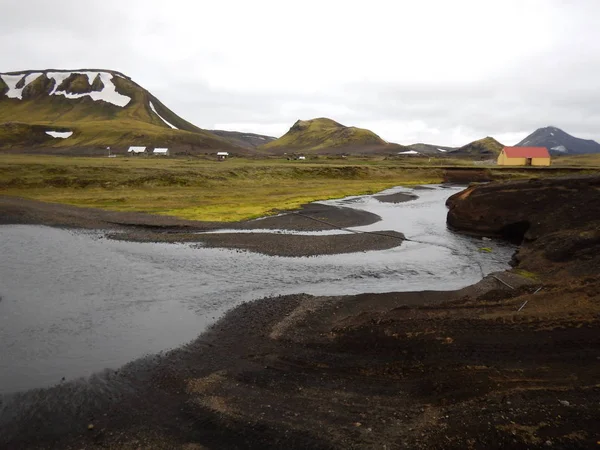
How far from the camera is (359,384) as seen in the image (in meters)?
12.9

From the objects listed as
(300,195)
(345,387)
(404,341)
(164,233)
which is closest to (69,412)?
(345,387)

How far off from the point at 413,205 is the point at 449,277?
125 feet

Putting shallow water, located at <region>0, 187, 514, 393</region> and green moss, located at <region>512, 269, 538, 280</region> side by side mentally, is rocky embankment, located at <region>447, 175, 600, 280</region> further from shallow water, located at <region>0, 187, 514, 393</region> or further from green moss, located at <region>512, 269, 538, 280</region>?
shallow water, located at <region>0, 187, 514, 393</region>

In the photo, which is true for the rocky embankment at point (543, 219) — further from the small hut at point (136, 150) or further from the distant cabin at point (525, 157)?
the small hut at point (136, 150)

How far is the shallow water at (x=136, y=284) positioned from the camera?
1545 cm

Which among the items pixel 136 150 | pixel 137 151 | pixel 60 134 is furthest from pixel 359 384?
pixel 60 134

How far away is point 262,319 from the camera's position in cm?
1838

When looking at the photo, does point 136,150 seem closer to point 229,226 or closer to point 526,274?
point 229,226

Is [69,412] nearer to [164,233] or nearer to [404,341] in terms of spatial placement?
[404,341]

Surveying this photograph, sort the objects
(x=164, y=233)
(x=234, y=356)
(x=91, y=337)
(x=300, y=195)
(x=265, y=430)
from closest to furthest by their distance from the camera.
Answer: (x=265, y=430), (x=234, y=356), (x=91, y=337), (x=164, y=233), (x=300, y=195)

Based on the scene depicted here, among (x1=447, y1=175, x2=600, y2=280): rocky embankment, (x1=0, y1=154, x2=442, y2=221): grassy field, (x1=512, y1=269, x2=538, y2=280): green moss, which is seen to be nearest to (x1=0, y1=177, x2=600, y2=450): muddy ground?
(x1=512, y1=269, x2=538, y2=280): green moss

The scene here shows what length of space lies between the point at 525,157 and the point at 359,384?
14652 cm

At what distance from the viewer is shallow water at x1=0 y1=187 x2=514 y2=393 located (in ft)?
50.7

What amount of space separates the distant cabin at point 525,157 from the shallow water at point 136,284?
11674 cm
